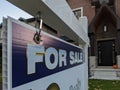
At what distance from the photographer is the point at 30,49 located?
938 mm

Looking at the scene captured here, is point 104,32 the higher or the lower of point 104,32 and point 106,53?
Result: the higher

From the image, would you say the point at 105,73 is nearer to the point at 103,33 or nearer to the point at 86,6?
the point at 103,33

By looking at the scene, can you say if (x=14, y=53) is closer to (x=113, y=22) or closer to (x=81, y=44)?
(x=81, y=44)

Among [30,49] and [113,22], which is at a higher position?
[113,22]

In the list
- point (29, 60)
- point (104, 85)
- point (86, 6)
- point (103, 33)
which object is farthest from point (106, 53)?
point (29, 60)

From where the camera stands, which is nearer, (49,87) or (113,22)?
(49,87)

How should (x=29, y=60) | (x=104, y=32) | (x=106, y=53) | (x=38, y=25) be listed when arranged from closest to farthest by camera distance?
1. (x=29, y=60)
2. (x=38, y=25)
3. (x=104, y=32)
4. (x=106, y=53)

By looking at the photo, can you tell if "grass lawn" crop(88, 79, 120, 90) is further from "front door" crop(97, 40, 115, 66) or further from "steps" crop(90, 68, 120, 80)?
"front door" crop(97, 40, 115, 66)

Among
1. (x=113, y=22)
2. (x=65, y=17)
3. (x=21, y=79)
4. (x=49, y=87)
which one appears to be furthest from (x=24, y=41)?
(x=113, y=22)

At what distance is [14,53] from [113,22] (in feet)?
46.0

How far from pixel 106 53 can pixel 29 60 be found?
14435 millimetres

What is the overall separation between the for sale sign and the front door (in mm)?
13652

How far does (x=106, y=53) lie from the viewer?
48.7ft

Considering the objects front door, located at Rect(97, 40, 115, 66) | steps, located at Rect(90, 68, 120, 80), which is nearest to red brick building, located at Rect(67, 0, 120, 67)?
front door, located at Rect(97, 40, 115, 66)
